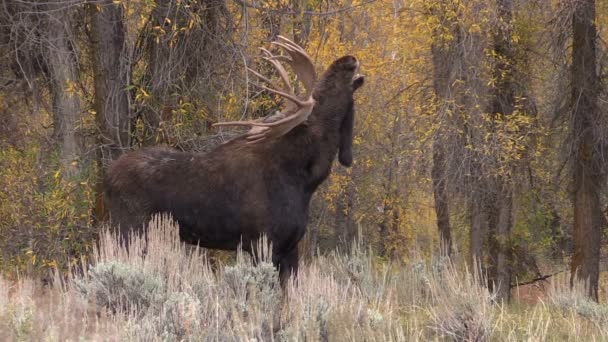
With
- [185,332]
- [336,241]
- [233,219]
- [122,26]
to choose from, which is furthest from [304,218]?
[336,241]

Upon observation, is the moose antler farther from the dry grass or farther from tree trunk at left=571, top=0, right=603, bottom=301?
tree trunk at left=571, top=0, right=603, bottom=301

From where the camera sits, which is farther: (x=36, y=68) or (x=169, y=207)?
(x=36, y=68)

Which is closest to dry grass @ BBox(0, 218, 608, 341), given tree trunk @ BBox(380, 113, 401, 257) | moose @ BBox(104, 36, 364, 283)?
moose @ BBox(104, 36, 364, 283)

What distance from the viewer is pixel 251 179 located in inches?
334

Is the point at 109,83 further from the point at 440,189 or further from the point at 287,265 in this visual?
the point at 440,189

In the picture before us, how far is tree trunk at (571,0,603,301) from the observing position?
13406 millimetres

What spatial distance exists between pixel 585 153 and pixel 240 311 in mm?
9117

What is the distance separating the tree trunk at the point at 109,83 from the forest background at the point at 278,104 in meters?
0.02

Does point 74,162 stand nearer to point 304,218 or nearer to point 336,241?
point 304,218

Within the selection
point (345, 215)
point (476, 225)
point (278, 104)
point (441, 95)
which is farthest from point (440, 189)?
point (345, 215)

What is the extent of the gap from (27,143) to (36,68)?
1.82 meters

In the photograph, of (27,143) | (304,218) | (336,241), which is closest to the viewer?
A: (304,218)

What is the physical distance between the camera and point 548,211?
18797 mm

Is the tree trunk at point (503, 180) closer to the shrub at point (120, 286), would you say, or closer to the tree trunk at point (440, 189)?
the tree trunk at point (440, 189)
